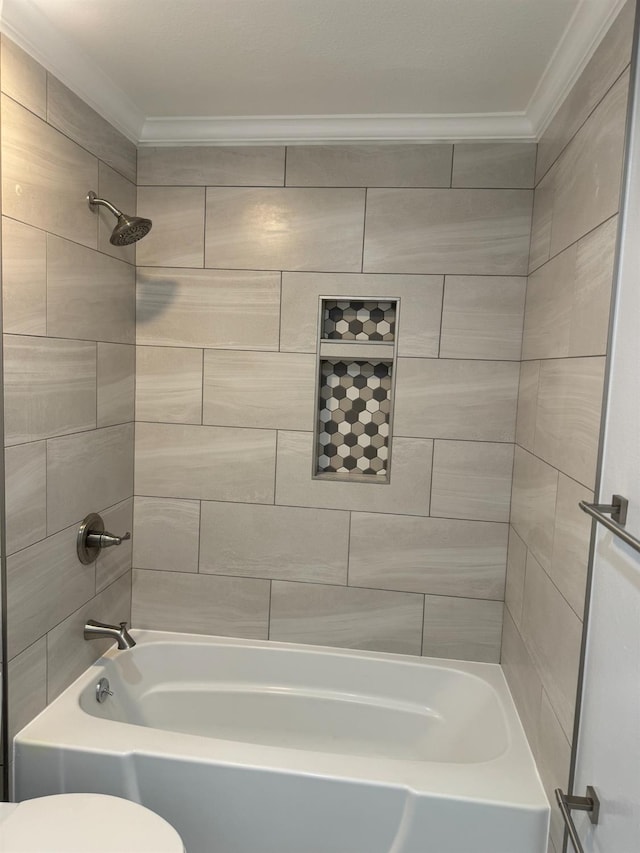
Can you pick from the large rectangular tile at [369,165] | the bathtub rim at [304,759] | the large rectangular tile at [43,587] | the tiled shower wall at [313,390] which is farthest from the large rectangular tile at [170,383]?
the bathtub rim at [304,759]

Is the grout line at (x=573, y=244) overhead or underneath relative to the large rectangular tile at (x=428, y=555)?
overhead

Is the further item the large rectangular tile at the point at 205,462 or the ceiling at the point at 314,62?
the large rectangular tile at the point at 205,462

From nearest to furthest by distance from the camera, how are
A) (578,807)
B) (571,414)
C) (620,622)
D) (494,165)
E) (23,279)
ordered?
(620,622) < (578,807) < (571,414) < (23,279) < (494,165)

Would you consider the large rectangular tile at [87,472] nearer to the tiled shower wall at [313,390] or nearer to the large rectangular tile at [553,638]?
the tiled shower wall at [313,390]

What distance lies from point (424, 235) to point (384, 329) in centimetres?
39

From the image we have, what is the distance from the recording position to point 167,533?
2479 millimetres

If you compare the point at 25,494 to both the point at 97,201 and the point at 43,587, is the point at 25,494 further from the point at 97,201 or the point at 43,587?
the point at 97,201

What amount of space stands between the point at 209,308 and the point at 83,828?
173 cm

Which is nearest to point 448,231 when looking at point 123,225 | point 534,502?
point 534,502

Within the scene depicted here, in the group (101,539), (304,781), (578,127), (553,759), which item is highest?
(578,127)

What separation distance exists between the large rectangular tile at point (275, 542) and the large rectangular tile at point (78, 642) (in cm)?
36

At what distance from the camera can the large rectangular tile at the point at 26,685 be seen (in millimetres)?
1719

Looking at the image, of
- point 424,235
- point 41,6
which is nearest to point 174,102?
point 41,6

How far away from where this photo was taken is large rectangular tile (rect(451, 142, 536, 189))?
216 centimetres
